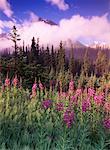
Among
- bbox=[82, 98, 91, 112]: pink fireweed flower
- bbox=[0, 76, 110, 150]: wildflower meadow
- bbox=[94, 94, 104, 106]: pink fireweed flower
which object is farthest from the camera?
bbox=[94, 94, 104, 106]: pink fireweed flower

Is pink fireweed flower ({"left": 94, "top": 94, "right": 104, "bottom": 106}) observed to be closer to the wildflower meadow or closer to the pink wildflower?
the wildflower meadow

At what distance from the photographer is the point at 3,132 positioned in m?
7.99

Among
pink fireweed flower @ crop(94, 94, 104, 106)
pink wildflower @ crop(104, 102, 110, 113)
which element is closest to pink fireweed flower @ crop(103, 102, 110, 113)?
pink wildflower @ crop(104, 102, 110, 113)

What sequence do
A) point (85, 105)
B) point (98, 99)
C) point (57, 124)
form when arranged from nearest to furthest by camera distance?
point (57, 124), point (85, 105), point (98, 99)

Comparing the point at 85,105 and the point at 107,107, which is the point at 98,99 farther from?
the point at 85,105

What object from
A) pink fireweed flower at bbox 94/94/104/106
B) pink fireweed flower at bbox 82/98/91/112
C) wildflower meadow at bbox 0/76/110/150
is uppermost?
pink fireweed flower at bbox 94/94/104/106

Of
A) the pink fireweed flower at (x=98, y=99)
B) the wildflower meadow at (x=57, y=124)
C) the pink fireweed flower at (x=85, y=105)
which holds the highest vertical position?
the pink fireweed flower at (x=98, y=99)

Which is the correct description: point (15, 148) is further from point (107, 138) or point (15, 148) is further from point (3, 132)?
point (107, 138)

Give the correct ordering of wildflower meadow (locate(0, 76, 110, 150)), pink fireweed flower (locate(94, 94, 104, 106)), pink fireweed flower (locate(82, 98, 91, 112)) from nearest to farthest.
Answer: wildflower meadow (locate(0, 76, 110, 150)), pink fireweed flower (locate(82, 98, 91, 112)), pink fireweed flower (locate(94, 94, 104, 106))

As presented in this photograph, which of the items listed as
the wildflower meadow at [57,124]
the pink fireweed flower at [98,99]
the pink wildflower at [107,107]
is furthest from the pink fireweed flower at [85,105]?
the pink wildflower at [107,107]

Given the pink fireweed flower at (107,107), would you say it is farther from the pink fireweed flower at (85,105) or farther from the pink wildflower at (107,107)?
the pink fireweed flower at (85,105)

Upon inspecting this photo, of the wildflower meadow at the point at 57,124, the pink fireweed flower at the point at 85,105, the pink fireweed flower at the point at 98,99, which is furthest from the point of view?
the pink fireweed flower at the point at 98,99

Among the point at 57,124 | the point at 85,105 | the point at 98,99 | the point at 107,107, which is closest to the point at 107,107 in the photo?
the point at 107,107

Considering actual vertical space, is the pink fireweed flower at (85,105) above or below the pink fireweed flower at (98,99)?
below
